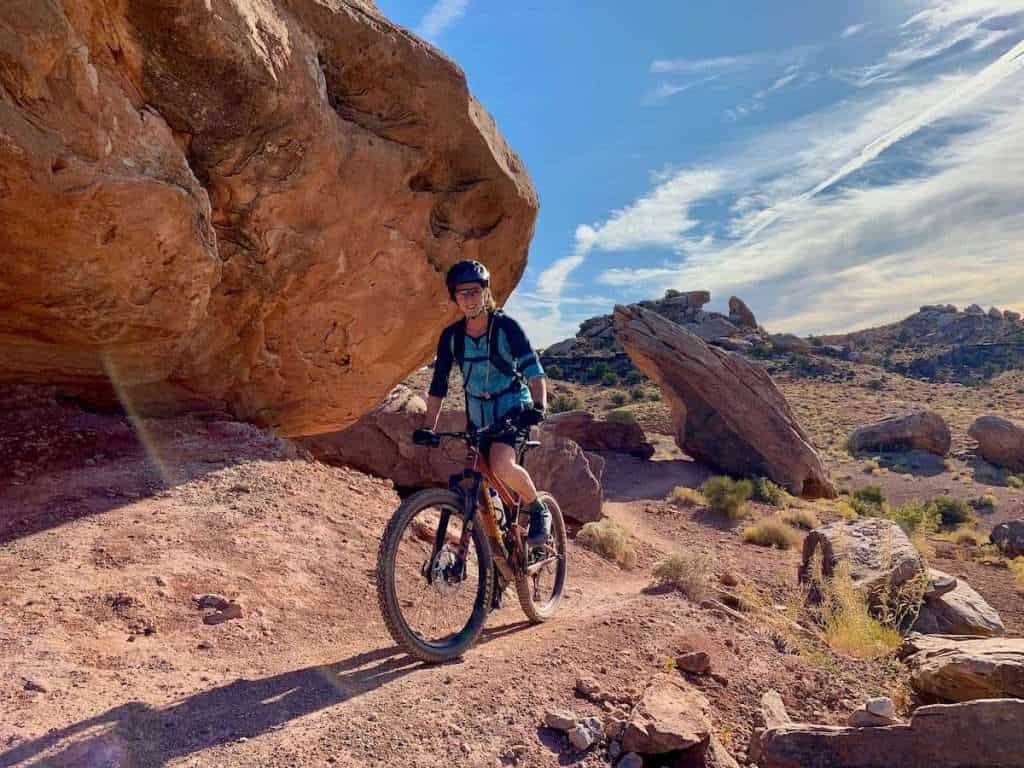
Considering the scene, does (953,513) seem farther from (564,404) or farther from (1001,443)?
(564,404)

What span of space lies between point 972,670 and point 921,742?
1524mm

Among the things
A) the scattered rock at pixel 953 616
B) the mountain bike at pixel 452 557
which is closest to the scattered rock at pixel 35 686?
the mountain bike at pixel 452 557

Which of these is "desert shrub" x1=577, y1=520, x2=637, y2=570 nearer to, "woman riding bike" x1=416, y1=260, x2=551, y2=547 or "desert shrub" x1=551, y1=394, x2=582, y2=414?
"woman riding bike" x1=416, y1=260, x2=551, y2=547

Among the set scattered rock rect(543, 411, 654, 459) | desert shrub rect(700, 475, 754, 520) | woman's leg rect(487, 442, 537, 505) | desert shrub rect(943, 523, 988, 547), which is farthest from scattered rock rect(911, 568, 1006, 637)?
scattered rock rect(543, 411, 654, 459)

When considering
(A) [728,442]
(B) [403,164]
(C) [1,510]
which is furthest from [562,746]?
(A) [728,442]

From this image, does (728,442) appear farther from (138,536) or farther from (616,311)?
(138,536)

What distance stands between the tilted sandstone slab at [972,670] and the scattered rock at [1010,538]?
13.2 meters

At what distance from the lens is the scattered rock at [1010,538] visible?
52.7 ft

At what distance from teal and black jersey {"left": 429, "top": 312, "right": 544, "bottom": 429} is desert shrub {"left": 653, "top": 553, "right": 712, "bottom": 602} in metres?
2.69

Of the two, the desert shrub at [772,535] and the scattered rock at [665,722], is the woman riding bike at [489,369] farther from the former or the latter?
the desert shrub at [772,535]

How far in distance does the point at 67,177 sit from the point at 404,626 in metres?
3.58

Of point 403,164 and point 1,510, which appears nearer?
point 1,510

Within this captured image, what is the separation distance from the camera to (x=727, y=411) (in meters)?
22.7

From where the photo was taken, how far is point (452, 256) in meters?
9.37
